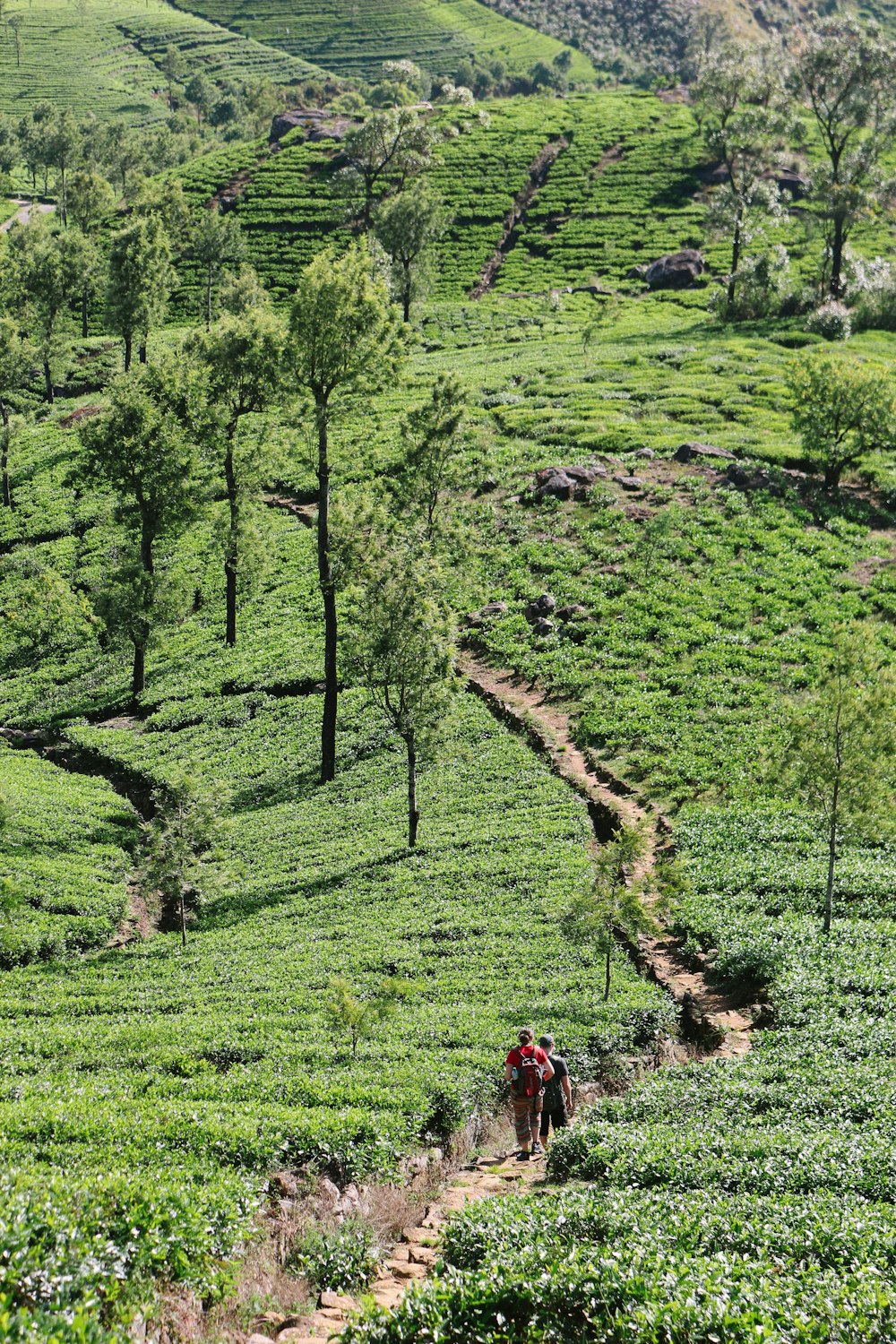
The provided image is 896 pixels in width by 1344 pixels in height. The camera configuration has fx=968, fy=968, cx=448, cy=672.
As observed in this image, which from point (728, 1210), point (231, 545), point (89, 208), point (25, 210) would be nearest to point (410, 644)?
point (231, 545)

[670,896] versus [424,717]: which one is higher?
[424,717]

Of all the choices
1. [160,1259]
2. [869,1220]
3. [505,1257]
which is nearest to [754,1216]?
[869,1220]

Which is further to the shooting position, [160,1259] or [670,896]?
[670,896]

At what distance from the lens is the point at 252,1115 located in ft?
56.7

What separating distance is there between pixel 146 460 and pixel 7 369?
35.0 m

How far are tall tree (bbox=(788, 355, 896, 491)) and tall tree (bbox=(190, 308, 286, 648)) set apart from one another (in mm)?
32933

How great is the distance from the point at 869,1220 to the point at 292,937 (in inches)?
794

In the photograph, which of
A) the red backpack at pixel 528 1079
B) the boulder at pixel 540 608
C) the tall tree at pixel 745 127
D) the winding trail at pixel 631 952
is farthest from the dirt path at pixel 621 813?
the tall tree at pixel 745 127

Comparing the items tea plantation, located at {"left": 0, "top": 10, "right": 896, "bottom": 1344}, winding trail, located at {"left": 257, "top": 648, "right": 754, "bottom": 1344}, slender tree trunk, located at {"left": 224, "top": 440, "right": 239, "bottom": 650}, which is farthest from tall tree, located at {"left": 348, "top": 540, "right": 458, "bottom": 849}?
slender tree trunk, located at {"left": 224, "top": 440, "right": 239, "bottom": 650}

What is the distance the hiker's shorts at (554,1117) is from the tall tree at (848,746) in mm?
12129

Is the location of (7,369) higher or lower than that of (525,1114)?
higher

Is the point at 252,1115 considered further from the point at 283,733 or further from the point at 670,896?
the point at 283,733

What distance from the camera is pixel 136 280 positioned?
83.8m

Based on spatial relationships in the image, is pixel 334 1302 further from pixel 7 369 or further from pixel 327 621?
pixel 7 369
